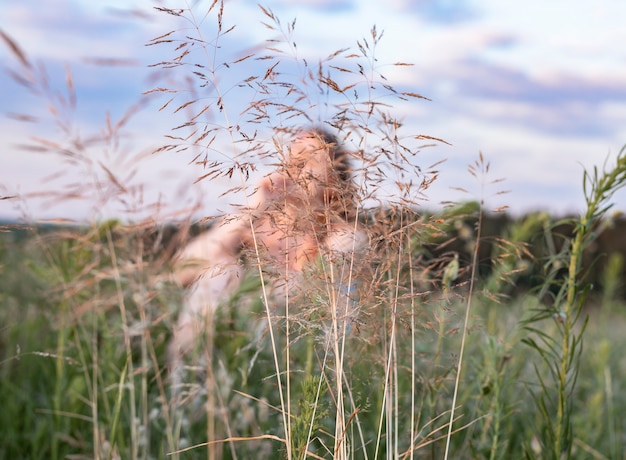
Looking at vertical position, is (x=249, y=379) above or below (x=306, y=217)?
below

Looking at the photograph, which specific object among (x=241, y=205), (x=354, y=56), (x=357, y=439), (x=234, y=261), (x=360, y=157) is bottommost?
(x=357, y=439)

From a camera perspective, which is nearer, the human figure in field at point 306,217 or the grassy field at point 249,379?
the human figure in field at point 306,217

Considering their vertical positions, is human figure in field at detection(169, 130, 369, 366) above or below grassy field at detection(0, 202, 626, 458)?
above

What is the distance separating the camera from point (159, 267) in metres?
3.11

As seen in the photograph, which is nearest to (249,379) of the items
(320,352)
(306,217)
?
(320,352)

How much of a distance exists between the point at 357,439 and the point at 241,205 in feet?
3.74

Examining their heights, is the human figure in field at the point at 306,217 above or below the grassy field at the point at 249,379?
above

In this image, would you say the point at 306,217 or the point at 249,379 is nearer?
the point at 306,217

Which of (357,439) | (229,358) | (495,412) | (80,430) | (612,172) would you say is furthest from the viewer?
(229,358)

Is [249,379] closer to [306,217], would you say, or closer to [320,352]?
[320,352]

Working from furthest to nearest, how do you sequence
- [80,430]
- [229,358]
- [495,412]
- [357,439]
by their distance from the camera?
[229,358], [80,430], [357,439], [495,412]

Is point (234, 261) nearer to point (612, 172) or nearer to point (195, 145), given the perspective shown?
point (195, 145)

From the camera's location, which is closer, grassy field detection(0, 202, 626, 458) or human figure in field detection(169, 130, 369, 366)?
human figure in field detection(169, 130, 369, 366)

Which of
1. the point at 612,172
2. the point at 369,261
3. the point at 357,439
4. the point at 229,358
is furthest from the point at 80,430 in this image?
the point at 612,172
